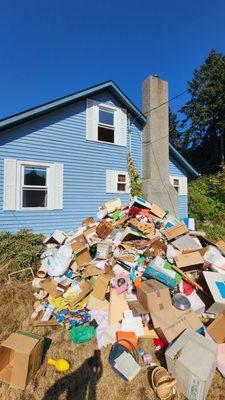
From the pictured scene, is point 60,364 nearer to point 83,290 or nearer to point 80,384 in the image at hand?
point 80,384

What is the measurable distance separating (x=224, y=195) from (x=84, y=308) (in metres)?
11.9

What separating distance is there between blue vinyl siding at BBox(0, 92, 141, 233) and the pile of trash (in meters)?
1.80

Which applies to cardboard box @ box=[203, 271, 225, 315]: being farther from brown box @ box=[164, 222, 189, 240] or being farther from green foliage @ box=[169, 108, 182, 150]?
green foliage @ box=[169, 108, 182, 150]

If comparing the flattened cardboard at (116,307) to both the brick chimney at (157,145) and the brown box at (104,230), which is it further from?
the brick chimney at (157,145)

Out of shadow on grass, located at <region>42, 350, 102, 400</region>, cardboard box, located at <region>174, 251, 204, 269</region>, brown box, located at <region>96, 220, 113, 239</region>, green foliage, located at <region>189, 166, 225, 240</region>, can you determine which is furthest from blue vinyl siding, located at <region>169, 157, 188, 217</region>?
shadow on grass, located at <region>42, 350, 102, 400</region>

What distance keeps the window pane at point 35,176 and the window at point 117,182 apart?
2426mm

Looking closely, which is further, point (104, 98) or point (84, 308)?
point (104, 98)

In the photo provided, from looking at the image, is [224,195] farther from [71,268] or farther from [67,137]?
[71,268]

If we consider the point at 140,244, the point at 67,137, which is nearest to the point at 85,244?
the point at 140,244

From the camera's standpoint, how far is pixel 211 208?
12.9 metres

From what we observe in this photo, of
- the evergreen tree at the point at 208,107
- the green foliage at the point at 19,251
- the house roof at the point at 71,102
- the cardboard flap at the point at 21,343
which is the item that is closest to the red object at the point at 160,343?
the cardboard flap at the point at 21,343

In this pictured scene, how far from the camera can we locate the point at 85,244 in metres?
6.52

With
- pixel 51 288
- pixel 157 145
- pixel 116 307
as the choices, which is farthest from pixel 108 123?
pixel 116 307

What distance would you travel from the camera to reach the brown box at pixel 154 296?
4.10 meters
